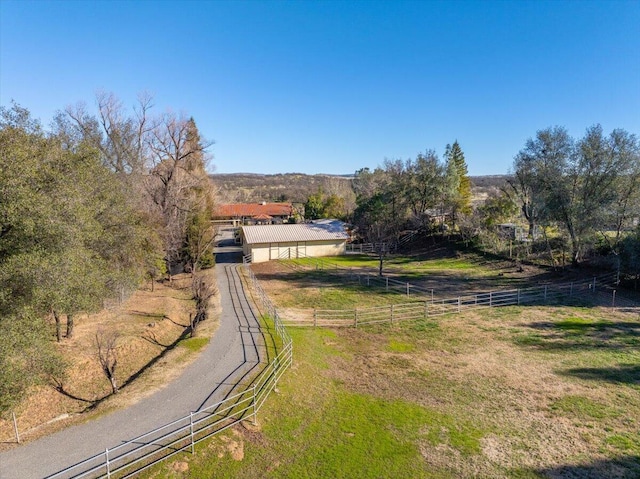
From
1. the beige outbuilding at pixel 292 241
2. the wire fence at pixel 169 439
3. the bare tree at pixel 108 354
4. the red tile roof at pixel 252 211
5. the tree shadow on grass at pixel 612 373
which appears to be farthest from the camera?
the red tile roof at pixel 252 211

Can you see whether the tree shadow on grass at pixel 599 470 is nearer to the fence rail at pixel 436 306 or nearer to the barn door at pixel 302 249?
the fence rail at pixel 436 306

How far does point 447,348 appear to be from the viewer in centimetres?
1764

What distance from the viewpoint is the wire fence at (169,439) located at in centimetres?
909

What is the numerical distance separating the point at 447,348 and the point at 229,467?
1176 cm

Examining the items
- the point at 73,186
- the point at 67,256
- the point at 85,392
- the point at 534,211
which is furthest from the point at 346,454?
the point at 534,211

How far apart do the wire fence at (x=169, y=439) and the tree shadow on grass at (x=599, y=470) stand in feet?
27.3

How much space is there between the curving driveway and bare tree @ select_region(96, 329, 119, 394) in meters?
2.77

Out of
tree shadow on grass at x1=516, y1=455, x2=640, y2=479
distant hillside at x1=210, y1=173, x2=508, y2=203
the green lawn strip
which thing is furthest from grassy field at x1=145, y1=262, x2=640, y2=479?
distant hillside at x1=210, y1=173, x2=508, y2=203

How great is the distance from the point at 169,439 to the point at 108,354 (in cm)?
611

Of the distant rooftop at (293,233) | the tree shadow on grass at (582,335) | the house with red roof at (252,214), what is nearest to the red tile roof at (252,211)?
the house with red roof at (252,214)

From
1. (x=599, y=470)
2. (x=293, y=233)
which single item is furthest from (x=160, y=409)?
(x=293, y=233)

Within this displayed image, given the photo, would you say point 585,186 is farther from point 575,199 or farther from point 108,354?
point 108,354

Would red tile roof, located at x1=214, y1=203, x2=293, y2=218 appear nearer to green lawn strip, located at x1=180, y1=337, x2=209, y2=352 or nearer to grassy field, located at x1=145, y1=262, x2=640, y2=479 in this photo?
green lawn strip, located at x1=180, y1=337, x2=209, y2=352

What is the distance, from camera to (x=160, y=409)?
12000mm
